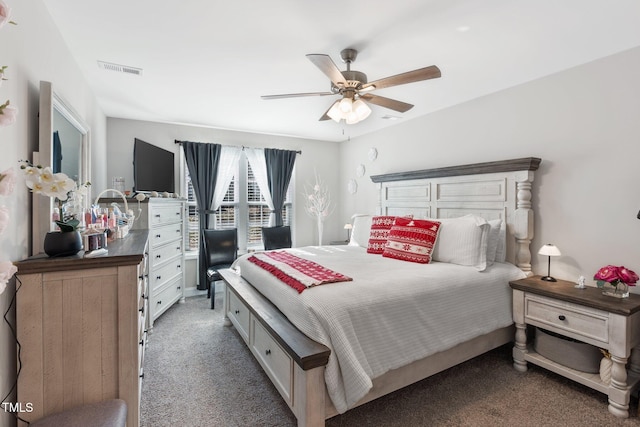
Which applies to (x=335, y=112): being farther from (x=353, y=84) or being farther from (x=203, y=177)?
(x=203, y=177)

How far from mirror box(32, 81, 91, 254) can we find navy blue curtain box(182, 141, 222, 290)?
2.16 m

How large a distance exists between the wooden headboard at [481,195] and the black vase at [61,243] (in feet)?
11.0

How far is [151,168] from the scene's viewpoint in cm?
388

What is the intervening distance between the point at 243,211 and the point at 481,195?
3.48 meters

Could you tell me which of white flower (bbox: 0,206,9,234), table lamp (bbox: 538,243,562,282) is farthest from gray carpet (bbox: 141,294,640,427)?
white flower (bbox: 0,206,9,234)

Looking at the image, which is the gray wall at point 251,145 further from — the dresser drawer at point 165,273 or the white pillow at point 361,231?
the white pillow at point 361,231

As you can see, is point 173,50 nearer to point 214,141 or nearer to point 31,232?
point 31,232

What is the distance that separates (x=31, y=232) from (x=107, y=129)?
9.83 feet

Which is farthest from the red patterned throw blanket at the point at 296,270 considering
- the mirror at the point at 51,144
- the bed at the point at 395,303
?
the mirror at the point at 51,144

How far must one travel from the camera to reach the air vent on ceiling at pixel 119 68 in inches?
100

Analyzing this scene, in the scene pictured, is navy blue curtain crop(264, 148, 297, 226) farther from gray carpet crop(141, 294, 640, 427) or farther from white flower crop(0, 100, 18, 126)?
white flower crop(0, 100, 18, 126)

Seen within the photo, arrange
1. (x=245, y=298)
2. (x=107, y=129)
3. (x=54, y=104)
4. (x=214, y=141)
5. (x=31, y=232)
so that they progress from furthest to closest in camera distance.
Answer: (x=214, y=141), (x=107, y=129), (x=245, y=298), (x=54, y=104), (x=31, y=232)

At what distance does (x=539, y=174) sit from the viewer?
9.30 ft

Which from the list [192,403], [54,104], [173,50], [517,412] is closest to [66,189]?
[54,104]
